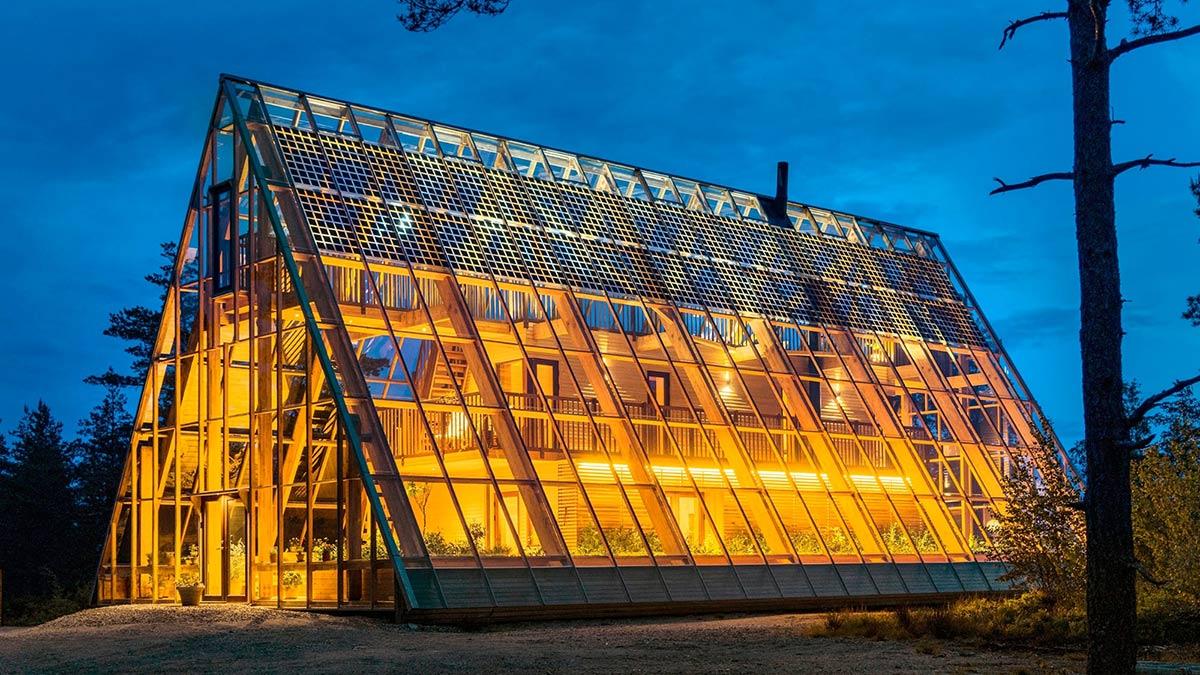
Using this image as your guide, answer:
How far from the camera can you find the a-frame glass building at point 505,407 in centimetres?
2258

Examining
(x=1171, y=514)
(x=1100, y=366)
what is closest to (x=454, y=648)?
(x=1100, y=366)

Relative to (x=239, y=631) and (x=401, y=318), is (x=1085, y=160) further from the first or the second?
(x=401, y=318)

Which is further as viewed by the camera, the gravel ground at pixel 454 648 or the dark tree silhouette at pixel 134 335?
the dark tree silhouette at pixel 134 335

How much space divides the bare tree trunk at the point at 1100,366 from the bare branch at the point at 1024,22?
0.41 feet

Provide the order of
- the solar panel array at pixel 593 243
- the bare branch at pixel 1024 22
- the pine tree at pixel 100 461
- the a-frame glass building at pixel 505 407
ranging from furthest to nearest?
the pine tree at pixel 100 461
the solar panel array at pixel 593 243
the a-frame glass building at pixel 505 407
the bare branch at pixel 1024 22

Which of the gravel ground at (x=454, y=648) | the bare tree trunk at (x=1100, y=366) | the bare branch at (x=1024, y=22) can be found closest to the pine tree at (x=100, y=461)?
the gravel ground at (x=454, y=648)

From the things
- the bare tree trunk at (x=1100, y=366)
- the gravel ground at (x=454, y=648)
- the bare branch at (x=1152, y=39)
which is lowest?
the gravel ground at (x=454, y=648)

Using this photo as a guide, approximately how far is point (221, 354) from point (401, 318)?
342 cm

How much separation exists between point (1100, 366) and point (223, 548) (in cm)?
1663

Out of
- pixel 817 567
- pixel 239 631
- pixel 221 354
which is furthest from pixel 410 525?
pixel 817 567

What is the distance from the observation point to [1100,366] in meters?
12.4

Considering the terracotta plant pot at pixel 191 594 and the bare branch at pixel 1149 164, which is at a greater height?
the bare branch at pixel 1149 164

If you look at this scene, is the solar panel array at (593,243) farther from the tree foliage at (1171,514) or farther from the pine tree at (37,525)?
the pine tree at (37,525)

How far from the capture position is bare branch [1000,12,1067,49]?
41.9ft
